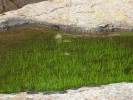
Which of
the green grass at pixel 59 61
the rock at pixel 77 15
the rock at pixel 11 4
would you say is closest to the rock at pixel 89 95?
the green grass at pixel 59 61

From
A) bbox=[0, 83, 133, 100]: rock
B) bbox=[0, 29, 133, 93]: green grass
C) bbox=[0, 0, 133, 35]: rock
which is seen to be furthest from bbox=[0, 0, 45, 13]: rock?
bbox=[0, 83, 133, 100]: rock

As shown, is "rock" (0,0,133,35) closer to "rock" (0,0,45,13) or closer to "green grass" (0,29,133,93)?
"green grass" (0,29,133,93)

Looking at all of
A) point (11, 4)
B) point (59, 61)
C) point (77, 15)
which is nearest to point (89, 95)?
point (59, 61)

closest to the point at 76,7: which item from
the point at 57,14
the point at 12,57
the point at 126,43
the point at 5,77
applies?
the point at 57,14

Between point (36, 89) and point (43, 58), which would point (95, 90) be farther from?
point (43, 58)

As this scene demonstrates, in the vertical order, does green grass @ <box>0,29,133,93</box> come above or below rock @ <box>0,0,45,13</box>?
below
